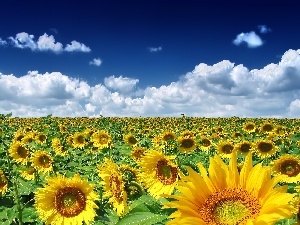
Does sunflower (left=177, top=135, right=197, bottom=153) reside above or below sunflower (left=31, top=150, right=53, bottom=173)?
above

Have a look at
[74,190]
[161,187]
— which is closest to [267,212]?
[74,190]

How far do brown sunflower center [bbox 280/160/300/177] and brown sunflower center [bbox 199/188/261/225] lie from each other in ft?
19.5

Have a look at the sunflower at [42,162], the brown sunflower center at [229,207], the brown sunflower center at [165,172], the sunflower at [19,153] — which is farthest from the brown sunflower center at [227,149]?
the brown sunflower center at [229,207]

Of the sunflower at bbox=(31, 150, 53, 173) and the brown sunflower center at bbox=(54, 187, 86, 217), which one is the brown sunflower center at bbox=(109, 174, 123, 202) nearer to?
the brown sunflower center at bbox=(54, 187, 86, 217)

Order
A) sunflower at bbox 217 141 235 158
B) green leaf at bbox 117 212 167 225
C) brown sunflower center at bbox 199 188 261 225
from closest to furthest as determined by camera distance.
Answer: brown sunflower center at bbox 199 188 261 225
green leaf at bbox 117 212 167 225
sunflower at bbox 217 141 235 158

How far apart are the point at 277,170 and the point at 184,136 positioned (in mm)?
3261

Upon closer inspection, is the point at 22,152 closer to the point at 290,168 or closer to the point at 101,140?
the point at 101,140

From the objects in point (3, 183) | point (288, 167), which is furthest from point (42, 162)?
point (288, 167)

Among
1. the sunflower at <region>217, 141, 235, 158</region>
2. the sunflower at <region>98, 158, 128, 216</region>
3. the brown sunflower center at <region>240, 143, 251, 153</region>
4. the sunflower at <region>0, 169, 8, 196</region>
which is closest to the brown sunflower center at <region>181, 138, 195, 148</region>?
the sunflower at <region>217, 141, 235, 158</region>

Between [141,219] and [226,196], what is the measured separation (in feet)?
2.02

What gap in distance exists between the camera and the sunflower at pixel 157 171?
551cm

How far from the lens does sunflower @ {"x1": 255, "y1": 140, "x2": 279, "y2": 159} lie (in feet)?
40.1

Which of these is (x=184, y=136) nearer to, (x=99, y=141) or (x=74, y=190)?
(x=99, y=141)

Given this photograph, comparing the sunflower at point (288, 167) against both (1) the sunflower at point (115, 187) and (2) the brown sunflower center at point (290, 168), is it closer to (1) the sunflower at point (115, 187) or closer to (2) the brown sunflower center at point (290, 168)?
(2) the brown sunflower center at point (290, 168)
